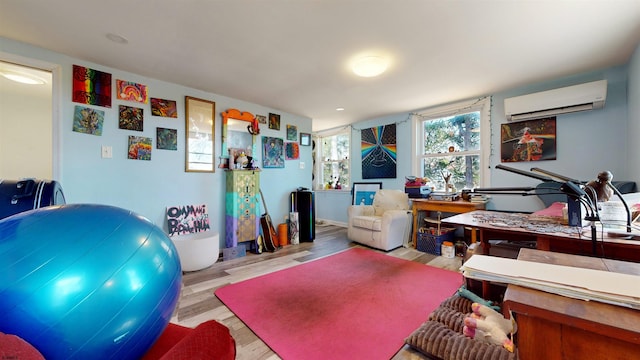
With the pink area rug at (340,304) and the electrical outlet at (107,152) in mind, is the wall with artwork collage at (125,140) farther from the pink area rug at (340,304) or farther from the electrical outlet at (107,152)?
the pink area rug at (340,304)

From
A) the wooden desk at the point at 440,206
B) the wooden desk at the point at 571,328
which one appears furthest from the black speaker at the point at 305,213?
the wooden desk at the point at 571,328

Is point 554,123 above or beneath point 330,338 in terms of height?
above

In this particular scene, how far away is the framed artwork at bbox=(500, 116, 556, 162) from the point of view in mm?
2914

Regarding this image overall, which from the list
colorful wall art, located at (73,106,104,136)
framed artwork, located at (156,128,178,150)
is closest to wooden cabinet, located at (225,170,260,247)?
framed artwork, located at (156,128,178,150)

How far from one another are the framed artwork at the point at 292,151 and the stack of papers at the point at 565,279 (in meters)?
3.65

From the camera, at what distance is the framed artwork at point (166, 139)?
2875 millimetres

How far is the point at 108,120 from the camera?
2.55 m

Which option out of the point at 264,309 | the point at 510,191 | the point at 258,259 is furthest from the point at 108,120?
the point at 510,191

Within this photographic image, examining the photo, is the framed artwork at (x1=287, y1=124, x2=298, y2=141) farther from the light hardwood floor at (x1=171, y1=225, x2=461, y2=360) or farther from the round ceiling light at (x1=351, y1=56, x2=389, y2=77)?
the round ceiling light at (x1=351, y1=56, x2=389, y2=77)

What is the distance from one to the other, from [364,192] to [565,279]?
421 cm

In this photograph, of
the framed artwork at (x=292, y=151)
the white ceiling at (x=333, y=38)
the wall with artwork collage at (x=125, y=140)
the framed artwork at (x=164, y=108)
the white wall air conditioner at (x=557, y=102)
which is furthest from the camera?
the framed artwork at (x=292, y=151)

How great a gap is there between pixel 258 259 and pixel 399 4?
3041 mm

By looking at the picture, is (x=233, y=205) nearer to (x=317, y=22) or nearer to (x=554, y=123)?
(x=317, y=22)

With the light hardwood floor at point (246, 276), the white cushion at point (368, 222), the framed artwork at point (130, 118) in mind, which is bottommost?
the light hardwood floor at point (246, 276)
